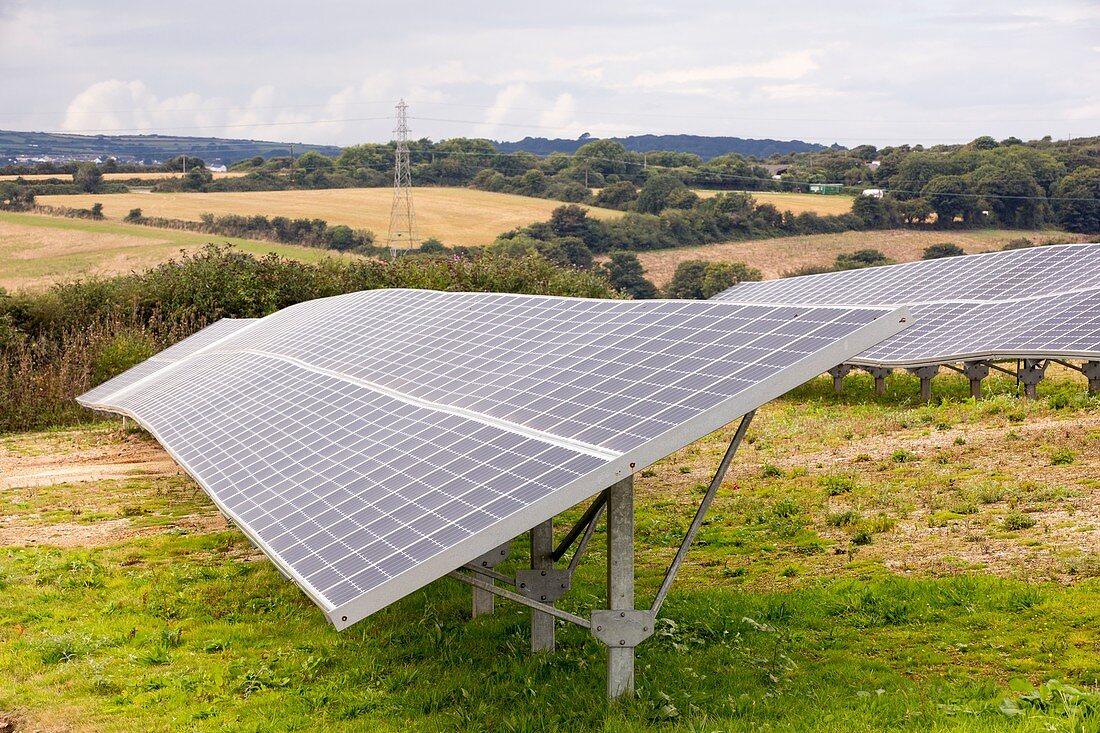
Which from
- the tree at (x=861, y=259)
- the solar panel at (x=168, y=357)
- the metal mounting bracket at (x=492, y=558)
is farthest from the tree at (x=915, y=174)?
the metal mounting bracket at (x=492, y=558)

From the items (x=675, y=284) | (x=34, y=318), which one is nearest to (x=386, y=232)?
(x=675, y=284)

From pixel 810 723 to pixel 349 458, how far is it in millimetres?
4706

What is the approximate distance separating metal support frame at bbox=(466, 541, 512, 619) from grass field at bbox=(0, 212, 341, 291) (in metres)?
40.9

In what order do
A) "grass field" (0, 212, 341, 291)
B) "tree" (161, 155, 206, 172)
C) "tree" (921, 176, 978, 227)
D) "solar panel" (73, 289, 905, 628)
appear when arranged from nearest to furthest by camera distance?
1. "solar panel" (73, 289, 905, 628)
2. "grass field" (0, 212, 341, 291)
3. "tree" (921, 176, 978, 227)
4. "tree" (161, 155, 206, 172)

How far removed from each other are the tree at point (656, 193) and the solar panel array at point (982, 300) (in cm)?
4712

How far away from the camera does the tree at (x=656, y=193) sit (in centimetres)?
7956

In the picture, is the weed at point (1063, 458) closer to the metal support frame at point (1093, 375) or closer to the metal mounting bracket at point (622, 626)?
the metal support frame at point (1093, 375)

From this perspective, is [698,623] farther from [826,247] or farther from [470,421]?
[826,247]

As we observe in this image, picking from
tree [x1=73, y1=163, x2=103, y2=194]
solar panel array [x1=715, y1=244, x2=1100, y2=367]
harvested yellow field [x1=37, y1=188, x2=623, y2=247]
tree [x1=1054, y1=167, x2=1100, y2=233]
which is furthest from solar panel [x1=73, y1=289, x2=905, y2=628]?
tree [x1=1054, y1=167, x2=1100, y2=233]

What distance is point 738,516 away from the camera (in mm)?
14312

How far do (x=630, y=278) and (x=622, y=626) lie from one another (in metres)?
56.4

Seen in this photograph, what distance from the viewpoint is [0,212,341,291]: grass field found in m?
49.7

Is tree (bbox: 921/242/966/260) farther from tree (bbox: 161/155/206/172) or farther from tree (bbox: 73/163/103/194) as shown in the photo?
tree (bbox: 73/163/103/194)

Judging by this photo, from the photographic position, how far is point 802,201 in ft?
277
